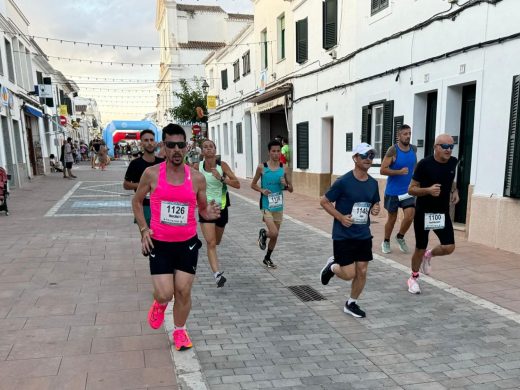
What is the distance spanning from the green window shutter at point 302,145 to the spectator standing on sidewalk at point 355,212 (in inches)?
390

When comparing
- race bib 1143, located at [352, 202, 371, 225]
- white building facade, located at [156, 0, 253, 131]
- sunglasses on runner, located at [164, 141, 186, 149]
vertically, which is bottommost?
race bib 1143, located at [352, 202, 371, 225]

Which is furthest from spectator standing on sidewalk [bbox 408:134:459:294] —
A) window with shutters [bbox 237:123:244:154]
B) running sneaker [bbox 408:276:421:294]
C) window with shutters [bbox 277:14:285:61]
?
window with shutters [bbox 237:123:244:154]

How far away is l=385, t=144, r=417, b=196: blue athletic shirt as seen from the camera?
6191 mm

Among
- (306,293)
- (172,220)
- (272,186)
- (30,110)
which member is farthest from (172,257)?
(30,110)

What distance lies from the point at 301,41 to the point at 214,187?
983 centimetres

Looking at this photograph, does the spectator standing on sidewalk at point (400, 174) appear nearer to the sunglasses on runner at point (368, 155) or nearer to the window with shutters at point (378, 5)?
the sunglasses on runner at point (368, 155)

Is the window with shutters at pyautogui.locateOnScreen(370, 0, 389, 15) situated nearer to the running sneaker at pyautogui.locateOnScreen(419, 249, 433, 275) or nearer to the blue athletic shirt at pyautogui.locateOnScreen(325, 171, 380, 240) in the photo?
the running sneaker at pyautogui.locateOnScreen(419, 249, 433, 275)

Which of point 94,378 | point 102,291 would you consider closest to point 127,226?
point 102,291

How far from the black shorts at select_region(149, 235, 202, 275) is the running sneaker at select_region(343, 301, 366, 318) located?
176 centimetres

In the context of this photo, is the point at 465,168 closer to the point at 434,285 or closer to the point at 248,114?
the point at 434,285

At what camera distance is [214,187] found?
5223 mm

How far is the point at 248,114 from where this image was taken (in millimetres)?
20797

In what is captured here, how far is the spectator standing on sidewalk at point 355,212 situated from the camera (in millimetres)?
3928

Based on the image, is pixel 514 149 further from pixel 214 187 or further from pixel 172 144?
pixel 172 144
